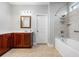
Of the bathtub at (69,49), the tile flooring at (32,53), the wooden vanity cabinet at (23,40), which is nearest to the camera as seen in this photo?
the bathtub at (69,49)

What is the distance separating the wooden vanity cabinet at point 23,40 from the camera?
6.73m

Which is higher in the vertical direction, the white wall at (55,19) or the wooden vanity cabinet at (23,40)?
the white wall at (55,19)

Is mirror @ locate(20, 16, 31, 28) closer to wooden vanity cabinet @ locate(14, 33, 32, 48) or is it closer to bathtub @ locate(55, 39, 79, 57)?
wooden vanity cabinet @ locate(14, 33, 32, 48)

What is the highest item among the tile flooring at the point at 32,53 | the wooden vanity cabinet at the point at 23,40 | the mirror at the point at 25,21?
the mirror at the point at 25,21

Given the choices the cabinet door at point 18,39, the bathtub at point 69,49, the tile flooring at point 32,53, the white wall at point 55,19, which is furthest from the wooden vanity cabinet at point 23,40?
the bathtub at point 69,49

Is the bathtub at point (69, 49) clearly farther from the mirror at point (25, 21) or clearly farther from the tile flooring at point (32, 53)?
the mirror at point (25, 21)

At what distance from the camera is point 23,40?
6.74 metres

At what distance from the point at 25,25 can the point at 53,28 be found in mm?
Answer: 1814

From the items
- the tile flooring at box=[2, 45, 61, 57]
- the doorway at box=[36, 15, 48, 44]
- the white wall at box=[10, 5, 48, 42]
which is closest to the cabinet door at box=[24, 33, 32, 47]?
the tile flooring at box=[2, 45, 61, 57]

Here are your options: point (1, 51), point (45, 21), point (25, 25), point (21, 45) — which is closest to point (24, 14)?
point (25, 25)

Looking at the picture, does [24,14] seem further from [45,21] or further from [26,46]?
[26,46]

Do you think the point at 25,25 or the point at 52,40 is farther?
the point at 25,25

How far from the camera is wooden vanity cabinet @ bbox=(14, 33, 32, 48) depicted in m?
6.73

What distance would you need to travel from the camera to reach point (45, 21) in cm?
820
